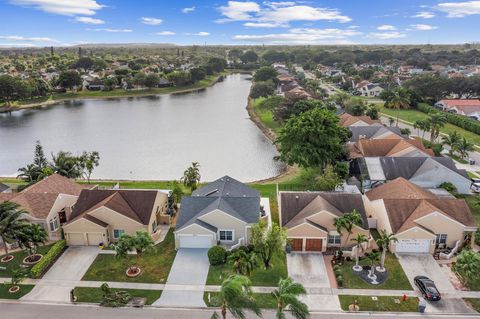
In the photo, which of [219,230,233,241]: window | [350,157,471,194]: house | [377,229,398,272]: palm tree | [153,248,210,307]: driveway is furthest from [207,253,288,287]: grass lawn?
[350,157,471,194]: house

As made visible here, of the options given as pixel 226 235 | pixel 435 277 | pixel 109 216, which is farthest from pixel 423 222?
pixel 109 216

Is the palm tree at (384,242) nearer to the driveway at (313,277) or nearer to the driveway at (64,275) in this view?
the driveway at (313,277)

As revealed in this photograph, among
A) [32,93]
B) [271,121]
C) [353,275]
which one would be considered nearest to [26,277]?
[353,275]

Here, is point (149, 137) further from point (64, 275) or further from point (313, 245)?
point (313, 245)

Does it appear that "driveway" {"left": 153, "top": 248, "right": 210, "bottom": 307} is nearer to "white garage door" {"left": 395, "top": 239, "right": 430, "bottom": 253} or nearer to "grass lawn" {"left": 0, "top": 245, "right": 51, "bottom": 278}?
"grass lawn" {"left": 0, "top": 245, "right": 51, "bottom": 278}

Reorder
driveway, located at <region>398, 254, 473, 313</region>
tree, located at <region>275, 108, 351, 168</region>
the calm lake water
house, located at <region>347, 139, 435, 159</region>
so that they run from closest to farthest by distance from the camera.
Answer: driveway, located at <region>398, 254, 473, 313</region>, tree, located at <region>275, 108, 351, 168</region>, house, located at <region>347, 139, 435, 159</region>, the calm lake water

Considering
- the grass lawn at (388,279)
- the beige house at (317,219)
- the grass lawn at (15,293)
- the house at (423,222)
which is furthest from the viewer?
the beige house at (317,219)

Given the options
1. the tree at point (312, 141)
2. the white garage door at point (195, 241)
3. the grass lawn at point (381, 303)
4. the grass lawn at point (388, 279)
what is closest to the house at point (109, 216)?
the white garage door at point (195, 241)
